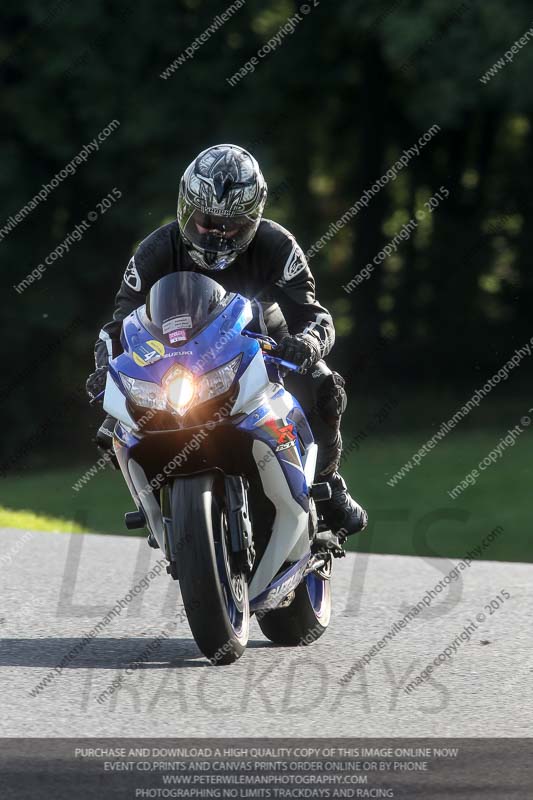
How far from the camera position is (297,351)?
5762mm

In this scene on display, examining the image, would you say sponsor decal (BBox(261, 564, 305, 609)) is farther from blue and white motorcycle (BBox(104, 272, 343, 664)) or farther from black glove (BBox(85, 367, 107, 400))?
black glove (BBox(85, 367, 107, 400))

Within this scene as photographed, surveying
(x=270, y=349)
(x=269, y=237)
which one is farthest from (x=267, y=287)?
(x=270, y=349)

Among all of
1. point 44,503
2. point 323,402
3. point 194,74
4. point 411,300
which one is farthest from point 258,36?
point 323,402

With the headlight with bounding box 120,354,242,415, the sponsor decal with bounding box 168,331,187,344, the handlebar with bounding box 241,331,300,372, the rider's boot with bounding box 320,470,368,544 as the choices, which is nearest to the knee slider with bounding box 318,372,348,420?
the rider's boot with bounding box 320,470,368,544

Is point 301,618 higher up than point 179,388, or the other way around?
point 179,388

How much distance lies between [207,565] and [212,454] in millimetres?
489

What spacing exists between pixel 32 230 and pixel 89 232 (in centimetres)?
91

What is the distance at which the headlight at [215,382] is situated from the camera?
212 inches

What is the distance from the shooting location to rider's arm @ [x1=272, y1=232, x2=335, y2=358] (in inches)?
241

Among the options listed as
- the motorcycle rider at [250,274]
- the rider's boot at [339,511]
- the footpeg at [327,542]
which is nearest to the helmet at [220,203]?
the motorcycle rider at [250,274]

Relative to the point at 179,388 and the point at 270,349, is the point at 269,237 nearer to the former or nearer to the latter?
the point at 270,349

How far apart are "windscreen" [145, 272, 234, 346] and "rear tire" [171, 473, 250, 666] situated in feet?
1.95

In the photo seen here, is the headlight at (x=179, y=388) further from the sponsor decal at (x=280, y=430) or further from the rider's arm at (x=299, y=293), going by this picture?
the rider's arm at (x=299, y=293)

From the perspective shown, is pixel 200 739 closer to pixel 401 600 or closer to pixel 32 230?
pixel 401 600
